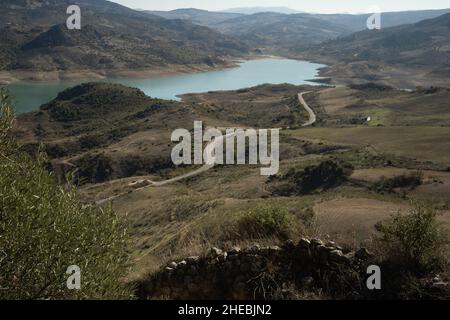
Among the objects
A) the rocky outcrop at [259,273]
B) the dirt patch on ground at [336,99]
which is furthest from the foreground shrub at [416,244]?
the dirt patch on ground at [336,99]

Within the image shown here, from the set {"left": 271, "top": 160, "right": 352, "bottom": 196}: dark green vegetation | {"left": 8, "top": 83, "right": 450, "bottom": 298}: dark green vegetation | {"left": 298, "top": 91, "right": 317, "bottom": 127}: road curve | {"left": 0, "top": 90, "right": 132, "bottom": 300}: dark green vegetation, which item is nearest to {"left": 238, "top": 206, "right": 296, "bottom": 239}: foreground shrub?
{"left": 8, "top": 83, "right": 450, "bottom": 298}: dark green vegetation

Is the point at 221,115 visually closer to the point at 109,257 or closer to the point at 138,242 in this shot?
the point at 138,242

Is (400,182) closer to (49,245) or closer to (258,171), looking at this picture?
(258,171)

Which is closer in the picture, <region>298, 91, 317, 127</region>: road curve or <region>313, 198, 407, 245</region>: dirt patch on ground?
<region>313, 198, 407, 245</region>: dirt patch on ground

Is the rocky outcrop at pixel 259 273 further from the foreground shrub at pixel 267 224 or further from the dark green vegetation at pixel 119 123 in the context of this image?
the dark green vegetation at pixel 119 123

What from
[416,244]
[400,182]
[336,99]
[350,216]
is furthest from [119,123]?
[416,244]

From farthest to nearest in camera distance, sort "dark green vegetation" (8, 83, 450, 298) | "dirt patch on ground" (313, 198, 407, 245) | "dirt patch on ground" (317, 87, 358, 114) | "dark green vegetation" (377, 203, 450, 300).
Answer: "dirt patch on ground" (317, 87, 358, 114), "dirt patch on ground" (313, 198, 407, 245), "dark green vegetation" (8, 83, 450, 298), "dark green vegetation" (377, 203, 450, 300)

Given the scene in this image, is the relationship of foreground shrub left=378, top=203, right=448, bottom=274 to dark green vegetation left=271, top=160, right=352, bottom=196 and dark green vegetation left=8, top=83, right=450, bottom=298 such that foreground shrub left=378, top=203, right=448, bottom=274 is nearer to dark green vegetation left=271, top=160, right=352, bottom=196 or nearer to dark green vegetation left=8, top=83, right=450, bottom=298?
dark green vegetation left=8, top=83, right=450, bottom=298
